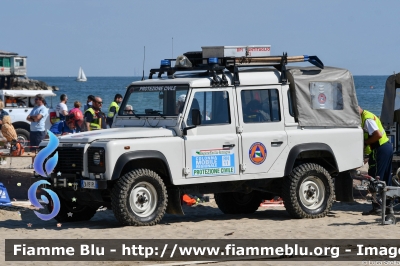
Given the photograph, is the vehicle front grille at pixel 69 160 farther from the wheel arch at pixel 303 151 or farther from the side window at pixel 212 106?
the wheel arch at pixel 303 151

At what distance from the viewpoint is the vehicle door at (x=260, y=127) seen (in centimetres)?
1280

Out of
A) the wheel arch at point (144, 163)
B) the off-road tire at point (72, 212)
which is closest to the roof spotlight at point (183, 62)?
the wheel arch at point (144, 163)

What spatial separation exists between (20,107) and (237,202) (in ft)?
48.6

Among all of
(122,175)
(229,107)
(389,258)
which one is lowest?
(389,258)

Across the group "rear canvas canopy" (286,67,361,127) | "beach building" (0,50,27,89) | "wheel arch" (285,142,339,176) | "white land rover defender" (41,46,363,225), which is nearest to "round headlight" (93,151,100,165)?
"white land rover defender" (41,46,363,225)

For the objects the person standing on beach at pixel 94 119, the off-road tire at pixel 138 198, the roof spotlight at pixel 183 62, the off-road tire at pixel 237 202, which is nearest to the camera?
the off-road tire at pixel 138 198

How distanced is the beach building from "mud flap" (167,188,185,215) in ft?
132

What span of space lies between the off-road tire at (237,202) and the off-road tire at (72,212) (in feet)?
7.27

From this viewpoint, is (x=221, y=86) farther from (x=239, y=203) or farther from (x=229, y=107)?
(x=239, y=203)

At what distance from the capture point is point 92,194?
473 inches

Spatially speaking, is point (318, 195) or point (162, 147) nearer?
point (162, 147)

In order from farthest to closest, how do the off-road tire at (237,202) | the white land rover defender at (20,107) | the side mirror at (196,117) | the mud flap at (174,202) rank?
the white land rover defender at (20,107)
the off-road tire at (237,202)
the mud flap at (174,202)
the side mirror at (196,117)

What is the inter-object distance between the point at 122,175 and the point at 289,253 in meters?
2.79

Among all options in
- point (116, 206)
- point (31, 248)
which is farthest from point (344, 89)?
point (31, 248)
